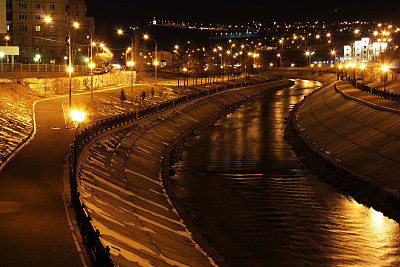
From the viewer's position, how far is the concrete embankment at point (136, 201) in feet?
55.4

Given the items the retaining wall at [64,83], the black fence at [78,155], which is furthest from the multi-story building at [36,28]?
the black fence at [78,155]

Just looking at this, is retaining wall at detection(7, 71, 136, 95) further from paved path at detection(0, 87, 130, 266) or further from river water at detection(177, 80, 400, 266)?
paved path at detection(0, 87, 130, 266)

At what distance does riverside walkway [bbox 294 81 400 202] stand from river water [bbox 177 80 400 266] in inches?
95.3

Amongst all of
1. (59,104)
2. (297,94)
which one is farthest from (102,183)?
(297,94)

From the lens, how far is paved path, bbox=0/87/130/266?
519 inches

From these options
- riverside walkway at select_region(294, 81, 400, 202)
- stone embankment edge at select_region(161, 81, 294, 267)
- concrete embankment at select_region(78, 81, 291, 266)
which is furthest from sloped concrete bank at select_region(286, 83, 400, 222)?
concrete embankment at select_region(78, 81, 291, 266)

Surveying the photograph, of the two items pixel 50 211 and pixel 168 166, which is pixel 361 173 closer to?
pixel 168 166

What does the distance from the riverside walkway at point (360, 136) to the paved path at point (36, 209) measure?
51.1 feet

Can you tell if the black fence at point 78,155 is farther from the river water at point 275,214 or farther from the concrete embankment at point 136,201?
the river water at point 275,214

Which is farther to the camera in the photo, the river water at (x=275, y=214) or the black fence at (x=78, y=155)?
the river water at (x=275, y=214)

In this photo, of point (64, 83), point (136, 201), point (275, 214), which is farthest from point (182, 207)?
point (64, 83)

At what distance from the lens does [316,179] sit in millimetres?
30562

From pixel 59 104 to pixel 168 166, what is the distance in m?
14.8

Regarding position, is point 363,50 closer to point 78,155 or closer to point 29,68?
point 29,68
